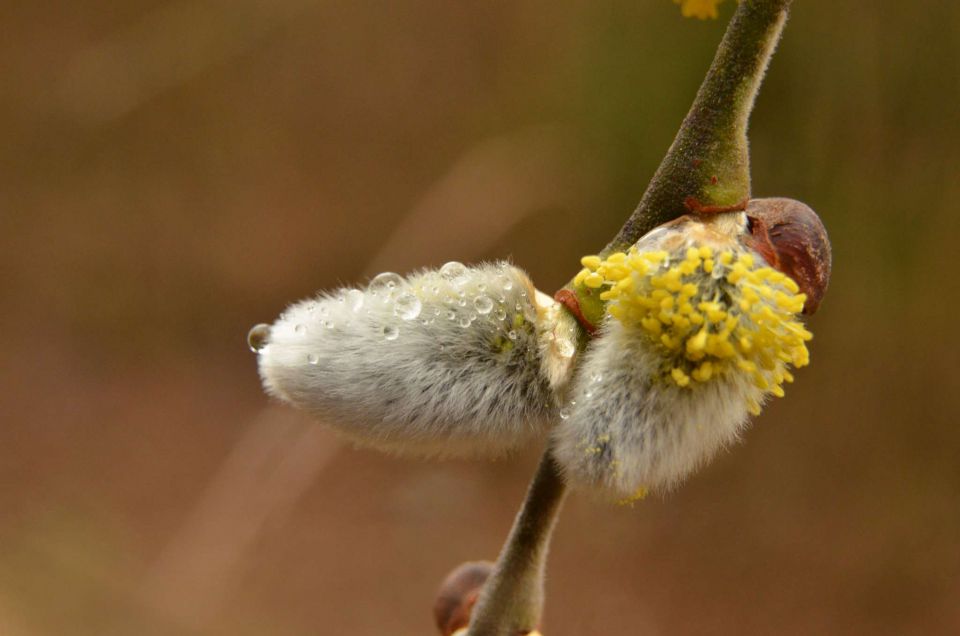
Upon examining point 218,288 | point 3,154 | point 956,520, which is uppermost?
point 3,154

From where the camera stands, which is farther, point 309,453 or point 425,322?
point 309,453

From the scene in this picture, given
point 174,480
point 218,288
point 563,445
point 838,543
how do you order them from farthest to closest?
point 218,288, point 174,480, point 838,543, point 563,445

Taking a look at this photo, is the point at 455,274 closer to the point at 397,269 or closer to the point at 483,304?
the point at 483,304

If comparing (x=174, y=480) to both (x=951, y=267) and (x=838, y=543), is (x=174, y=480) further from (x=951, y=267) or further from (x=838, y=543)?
(x=951, y=267)

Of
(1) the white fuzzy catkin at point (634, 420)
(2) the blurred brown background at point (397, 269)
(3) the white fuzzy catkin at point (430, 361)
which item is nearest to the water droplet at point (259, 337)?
(3) the white fuzzy catkin at point (430, 361)

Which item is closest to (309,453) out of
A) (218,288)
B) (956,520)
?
(218,288)

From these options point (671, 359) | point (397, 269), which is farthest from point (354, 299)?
point (397, 269)
